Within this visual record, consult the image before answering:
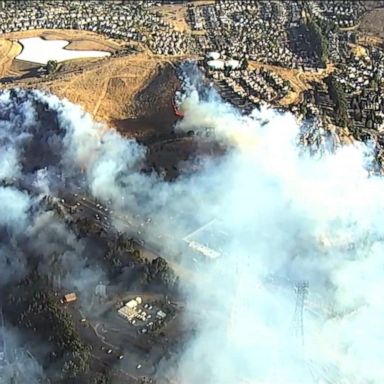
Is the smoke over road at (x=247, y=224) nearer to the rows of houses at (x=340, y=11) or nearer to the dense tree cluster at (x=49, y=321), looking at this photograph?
the dense tree cluster at (x=49, y=321)

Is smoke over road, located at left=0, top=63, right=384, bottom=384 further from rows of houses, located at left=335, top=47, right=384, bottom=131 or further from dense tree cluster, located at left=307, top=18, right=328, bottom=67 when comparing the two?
dense tree cluster, located at left=307, top=18, right=328, bottom=67

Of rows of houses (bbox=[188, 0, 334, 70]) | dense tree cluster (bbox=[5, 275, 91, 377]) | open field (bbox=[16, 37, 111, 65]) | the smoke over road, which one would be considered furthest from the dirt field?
dense tree cluster (bbox=[5, 275, 91, 377])

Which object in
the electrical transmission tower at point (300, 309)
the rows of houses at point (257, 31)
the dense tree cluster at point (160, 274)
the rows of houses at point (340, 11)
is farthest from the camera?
the rows of houses at point (340, 11)

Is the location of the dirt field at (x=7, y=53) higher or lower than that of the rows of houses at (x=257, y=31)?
higher

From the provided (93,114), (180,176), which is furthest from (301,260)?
(93,114)

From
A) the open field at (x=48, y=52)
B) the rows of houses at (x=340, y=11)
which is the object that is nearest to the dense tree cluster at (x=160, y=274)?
the open field at (x=48, y=52)
